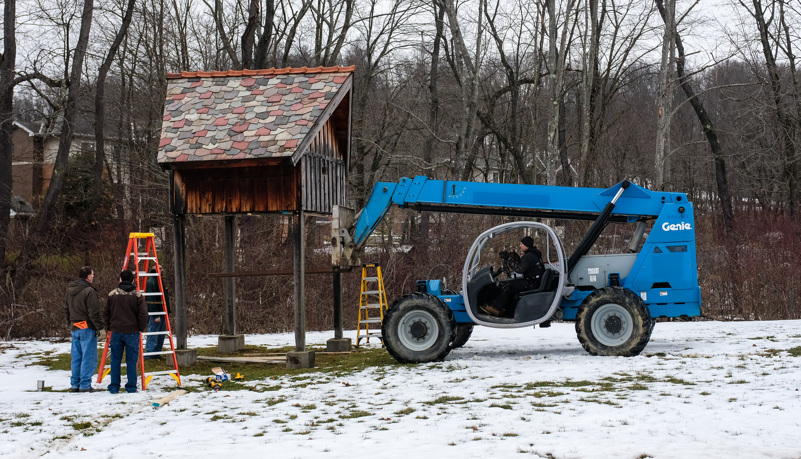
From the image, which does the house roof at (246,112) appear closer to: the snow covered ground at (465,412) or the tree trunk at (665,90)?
the snow covered ground at (465,412)

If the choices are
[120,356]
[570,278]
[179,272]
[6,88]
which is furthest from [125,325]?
[6,88]

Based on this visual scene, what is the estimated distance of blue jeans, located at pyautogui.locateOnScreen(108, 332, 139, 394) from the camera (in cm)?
1210

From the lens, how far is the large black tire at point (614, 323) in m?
13.5

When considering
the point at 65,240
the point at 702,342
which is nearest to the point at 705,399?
the point at 702,342

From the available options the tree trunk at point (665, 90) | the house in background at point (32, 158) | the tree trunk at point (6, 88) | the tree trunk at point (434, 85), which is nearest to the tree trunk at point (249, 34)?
the tree trunk at point (6, 88)

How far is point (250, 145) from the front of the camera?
13938 mm

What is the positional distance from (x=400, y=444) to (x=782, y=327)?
12518mm

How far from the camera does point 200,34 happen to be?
32.4m

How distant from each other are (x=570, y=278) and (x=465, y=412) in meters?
5.62

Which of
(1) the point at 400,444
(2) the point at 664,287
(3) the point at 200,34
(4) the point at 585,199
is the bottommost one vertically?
(1) the point at 400,444

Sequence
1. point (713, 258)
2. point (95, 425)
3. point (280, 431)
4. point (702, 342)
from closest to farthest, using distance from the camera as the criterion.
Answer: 1. point (280, 431)
2. point (95, 425)
3. point (702, 342)
4. point (713, 258)

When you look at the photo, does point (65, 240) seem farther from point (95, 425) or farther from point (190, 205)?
point (95, 425)

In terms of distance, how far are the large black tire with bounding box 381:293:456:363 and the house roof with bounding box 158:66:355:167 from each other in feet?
10.0

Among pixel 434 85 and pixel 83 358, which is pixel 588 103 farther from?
pixel 83 358
